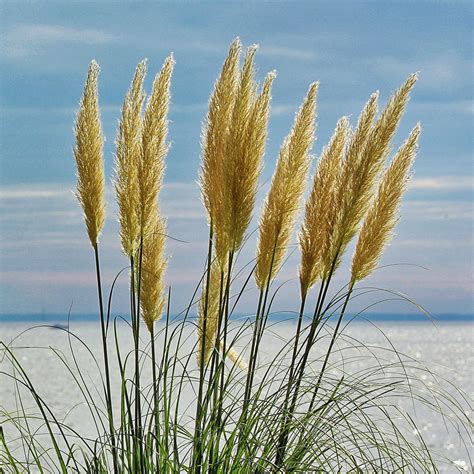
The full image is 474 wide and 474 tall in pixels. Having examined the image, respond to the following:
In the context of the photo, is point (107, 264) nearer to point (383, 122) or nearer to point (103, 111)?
point (103, 111)

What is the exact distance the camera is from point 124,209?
301 cm

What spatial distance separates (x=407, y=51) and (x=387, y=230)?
105 ft

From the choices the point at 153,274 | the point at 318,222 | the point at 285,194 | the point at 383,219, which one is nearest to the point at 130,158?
the point at 153,274

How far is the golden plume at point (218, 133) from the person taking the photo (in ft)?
9.48

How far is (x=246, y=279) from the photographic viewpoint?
306 centimetres

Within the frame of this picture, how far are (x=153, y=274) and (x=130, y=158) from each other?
42 cm

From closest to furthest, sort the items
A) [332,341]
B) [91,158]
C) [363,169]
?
[332,341], [363,169], [91,158]

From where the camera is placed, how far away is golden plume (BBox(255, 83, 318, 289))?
9.62 ft

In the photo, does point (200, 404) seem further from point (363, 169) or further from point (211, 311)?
point (363, 169)

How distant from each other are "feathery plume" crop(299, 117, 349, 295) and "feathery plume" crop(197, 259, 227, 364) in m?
0.29

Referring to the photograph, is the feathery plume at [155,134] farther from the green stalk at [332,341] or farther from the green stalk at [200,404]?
the green stalk at [332,341]

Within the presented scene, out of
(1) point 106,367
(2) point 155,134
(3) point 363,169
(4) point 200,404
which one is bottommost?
(4) point 200,404

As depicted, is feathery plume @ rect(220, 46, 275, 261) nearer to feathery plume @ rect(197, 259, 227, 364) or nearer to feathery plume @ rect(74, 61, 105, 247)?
feathery plume @ rect(197, 259, 227, 364)

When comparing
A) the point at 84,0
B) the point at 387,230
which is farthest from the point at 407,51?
the point at 387,230
